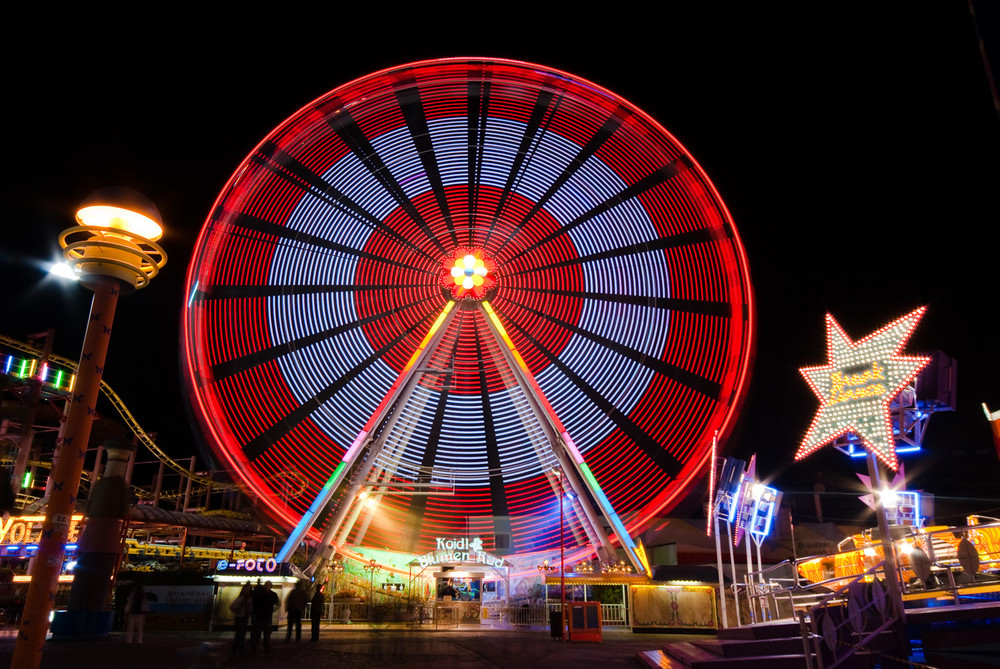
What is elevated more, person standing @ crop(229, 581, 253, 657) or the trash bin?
person standing @ crop(229, 581, 253, 657)

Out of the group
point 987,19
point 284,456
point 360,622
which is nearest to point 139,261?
point 987,19

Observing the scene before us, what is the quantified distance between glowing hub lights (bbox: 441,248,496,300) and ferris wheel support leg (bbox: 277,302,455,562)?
511 millimetres

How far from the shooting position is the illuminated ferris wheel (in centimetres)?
1670

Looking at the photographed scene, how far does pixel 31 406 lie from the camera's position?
84.0ft

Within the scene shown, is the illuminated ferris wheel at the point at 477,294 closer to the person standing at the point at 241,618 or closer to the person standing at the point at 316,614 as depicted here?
the person standing at the point at 316,614

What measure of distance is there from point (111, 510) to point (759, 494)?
12.9 m

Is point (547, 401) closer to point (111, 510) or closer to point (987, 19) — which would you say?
point (111, 510)

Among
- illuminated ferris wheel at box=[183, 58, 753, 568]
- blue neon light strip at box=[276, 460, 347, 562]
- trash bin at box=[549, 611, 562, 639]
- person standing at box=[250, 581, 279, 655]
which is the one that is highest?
illuminated ferris wheel at box=[183, 58, 753, 568]

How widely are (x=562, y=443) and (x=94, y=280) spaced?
1231cm

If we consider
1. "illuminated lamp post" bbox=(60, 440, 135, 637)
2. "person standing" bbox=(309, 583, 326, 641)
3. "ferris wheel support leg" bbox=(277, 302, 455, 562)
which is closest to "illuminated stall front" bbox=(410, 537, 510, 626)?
"ferris wheel support leg" bbox=(277, 302, 455, 562)

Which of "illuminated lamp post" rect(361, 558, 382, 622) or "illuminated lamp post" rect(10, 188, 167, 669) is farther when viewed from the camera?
"illuminated lamp post" rect(361, 558, 382, 622)

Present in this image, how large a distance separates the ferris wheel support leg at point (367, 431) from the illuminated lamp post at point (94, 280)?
9381mm

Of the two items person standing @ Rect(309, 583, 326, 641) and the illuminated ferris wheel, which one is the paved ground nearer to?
person standing @ Rect(309, 583, 326, 641)

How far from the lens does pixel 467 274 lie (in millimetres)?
A: 18203
